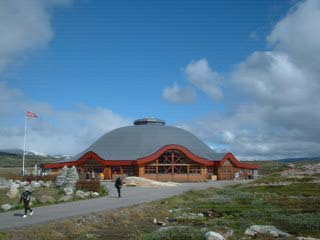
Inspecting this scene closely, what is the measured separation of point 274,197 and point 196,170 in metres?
38.1

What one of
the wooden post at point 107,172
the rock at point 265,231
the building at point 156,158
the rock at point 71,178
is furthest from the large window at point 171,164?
the rock at point 265,231

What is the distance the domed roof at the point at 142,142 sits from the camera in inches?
3327

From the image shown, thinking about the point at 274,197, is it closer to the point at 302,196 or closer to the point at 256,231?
the point at 302,196

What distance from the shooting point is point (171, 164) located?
79.1m

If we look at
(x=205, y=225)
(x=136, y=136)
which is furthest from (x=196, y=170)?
(x=205, y=225)

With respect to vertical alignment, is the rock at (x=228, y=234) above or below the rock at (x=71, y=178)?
below

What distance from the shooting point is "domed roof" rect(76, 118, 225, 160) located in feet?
277

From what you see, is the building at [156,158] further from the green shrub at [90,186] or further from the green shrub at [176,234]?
the green shrub at [176,234]

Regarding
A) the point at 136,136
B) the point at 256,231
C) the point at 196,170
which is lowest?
the point at 256,231

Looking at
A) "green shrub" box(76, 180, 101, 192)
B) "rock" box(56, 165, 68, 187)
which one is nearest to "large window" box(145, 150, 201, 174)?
"rock" box(56, 165, 68, 187)

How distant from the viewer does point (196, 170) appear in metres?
80.9

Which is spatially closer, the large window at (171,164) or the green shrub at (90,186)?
the green shrub at (90,186)

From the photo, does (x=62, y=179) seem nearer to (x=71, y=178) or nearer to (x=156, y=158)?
(x=71, y=178)

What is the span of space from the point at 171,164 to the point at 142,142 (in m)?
11.2
